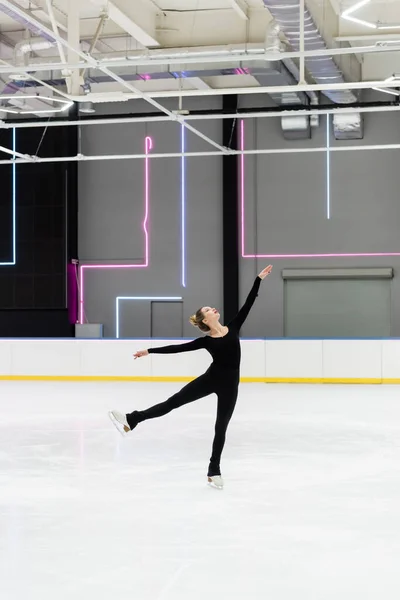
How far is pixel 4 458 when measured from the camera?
8.40m

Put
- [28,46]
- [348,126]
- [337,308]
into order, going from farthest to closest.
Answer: [337,308], [348,126], [28,46]

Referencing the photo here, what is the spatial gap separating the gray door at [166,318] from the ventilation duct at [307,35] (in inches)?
247

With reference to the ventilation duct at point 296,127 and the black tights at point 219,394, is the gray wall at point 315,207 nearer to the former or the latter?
the ventilation duct at point 296,127

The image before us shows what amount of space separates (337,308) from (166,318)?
3887mm

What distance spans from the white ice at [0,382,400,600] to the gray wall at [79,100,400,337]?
8.58 m

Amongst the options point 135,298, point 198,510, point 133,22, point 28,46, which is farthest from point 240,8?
point 198,510

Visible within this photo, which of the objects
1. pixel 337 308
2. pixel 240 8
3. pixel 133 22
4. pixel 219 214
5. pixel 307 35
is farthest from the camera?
pixel 219 214

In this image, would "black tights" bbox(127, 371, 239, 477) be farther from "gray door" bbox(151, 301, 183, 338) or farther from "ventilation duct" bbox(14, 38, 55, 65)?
"gray door" bbox(151, 301, 183, 338)

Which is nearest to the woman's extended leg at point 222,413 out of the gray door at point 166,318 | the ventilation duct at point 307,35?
the ventilation duct at point 307,35

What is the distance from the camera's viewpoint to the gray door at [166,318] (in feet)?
67.6

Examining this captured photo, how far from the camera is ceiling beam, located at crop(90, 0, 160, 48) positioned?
44.0 ft

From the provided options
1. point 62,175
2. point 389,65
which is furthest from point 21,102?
point 389,65

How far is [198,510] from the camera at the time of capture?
19.5ft

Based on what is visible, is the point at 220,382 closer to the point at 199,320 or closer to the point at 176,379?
the point at 199,320
